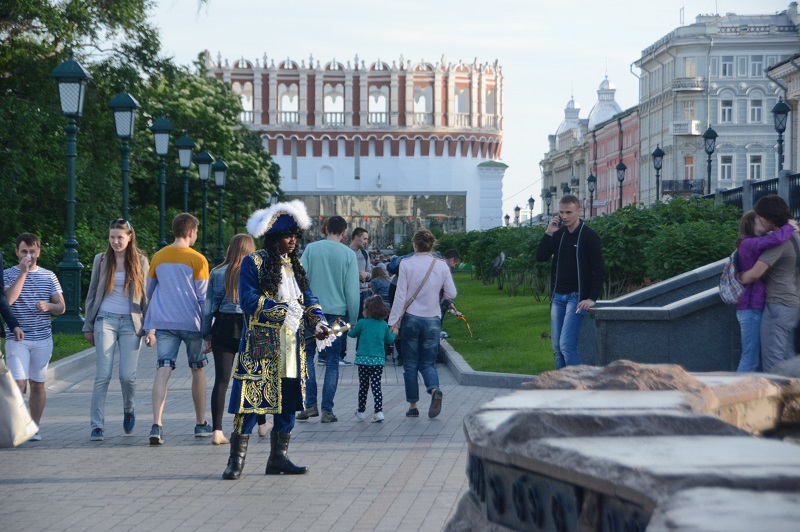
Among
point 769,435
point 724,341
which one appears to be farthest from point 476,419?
point 724,341

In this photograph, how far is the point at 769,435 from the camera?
4.05m

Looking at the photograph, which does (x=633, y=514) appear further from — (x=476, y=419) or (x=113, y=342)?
(x=113, y=342)

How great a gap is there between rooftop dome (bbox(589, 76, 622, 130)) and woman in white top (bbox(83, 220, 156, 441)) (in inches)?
4523

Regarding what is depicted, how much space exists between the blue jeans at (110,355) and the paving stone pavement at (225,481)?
0.31m

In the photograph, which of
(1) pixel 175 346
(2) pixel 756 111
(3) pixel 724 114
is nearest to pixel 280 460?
(1) pixel 175 346

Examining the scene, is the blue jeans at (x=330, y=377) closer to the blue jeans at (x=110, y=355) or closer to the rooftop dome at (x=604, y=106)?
the blue jeans at (x=110, y=355)

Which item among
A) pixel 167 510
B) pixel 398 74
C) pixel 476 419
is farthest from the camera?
pixel 398 74

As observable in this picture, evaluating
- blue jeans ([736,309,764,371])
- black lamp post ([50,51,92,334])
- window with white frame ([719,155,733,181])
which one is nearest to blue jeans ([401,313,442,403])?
blue jeans ([736,309,764,371])

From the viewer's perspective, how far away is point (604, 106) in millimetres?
125875

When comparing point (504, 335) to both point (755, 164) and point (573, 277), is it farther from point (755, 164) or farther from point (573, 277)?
point (755, 164)

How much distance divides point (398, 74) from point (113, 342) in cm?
9667

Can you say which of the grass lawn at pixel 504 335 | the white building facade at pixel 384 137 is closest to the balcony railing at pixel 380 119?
the white building facade at pixel 384 137

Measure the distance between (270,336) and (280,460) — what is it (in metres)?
0.86

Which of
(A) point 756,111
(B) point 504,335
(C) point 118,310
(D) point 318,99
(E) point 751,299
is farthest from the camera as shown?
(D) point 318,99
